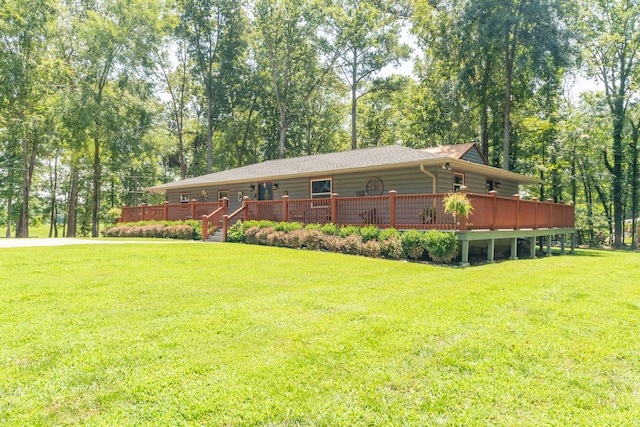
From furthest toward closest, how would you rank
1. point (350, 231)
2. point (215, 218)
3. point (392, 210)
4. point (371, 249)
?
point (215, 218) → point (350, 231) → point (392, 210) → point (371, 249)

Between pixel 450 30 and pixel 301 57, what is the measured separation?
47.3 feet

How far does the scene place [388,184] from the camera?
13789 mm

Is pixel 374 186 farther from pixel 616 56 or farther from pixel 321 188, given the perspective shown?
pixel 616 56

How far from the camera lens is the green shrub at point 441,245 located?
880cm

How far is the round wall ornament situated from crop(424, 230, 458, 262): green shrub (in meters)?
5.17

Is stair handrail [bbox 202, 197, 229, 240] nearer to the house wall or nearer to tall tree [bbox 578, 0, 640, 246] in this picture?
the house wall

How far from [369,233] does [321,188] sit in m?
6.32

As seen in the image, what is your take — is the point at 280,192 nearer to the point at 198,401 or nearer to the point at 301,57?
the point at 198,401

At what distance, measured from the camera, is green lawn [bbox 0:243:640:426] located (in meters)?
2.18

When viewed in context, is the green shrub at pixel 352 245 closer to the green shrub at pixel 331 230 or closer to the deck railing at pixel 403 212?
the green shrub at pixel 331 230

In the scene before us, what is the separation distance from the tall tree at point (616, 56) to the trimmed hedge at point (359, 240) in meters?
20.2

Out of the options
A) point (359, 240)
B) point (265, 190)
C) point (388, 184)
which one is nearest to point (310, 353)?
point (359, 240)

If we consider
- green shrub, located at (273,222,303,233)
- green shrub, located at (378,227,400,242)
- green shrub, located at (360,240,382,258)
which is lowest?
green shrub, located at (360,240,382,258)

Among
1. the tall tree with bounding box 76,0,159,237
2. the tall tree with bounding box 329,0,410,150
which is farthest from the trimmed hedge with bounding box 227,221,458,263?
the tall tree with bounding box 329,0,410,150
